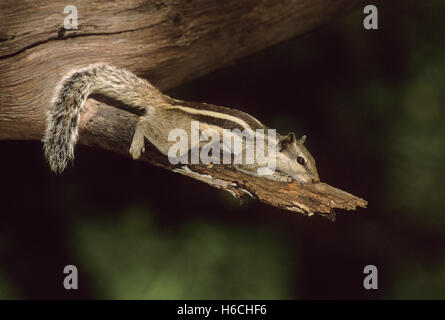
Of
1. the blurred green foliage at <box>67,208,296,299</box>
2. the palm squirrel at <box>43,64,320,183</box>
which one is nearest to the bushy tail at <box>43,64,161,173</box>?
the palm squirrel at <box>43,64,320,183</box>

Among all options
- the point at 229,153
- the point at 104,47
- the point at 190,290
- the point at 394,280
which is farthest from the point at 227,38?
the point at 394,280

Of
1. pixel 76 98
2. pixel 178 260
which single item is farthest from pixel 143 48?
pixel 178 260

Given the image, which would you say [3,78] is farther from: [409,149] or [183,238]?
[409,149]

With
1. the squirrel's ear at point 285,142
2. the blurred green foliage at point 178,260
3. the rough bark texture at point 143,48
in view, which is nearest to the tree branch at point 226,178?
the rough bark texture at point 143,48

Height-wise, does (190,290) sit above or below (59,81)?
below

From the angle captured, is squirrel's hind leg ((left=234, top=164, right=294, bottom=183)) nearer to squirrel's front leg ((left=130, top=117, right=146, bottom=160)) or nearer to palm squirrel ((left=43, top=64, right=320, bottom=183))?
palm squirrel ((left=43, top=64, right=320, bottom=183))

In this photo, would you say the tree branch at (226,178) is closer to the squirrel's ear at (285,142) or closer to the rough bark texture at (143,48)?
the rough bark texture at (143,48)
